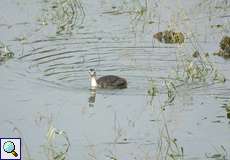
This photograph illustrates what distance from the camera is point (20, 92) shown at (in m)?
10.4

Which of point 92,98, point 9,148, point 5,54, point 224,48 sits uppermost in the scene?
point 224,48

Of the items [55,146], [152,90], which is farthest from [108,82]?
[55,146]

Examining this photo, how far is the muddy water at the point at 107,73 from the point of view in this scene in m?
8.60

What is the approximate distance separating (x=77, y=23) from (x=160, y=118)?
535 cm

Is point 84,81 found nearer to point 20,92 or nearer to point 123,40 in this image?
point 20,92

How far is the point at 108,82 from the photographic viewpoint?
34.1 ft

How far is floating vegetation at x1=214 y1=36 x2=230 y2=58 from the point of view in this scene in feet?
38.3

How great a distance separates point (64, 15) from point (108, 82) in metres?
4.64

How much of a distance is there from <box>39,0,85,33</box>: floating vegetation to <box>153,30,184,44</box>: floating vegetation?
1870 mm

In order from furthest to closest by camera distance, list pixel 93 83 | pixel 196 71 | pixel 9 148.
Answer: pixel 196 71
pixel 93 83
pixel 9 148

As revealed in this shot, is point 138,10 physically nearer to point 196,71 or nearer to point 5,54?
point 5,54

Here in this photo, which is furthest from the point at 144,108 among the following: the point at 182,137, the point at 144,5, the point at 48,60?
the point at 144,5

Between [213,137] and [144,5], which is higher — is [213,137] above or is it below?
below

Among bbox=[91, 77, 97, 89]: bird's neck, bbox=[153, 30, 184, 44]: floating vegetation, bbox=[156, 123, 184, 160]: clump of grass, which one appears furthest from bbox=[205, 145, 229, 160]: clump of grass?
bbox=[153, 30, 184, 44]: floating vegetation
